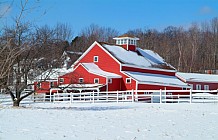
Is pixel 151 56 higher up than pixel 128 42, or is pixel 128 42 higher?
pixel 128 42

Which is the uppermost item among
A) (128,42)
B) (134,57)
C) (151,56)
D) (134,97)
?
(128,42)

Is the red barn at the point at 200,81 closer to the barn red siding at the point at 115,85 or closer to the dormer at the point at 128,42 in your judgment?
the dormer at the point at 128,42

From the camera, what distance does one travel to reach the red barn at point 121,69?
4144 centimetres

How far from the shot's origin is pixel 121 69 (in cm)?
4303

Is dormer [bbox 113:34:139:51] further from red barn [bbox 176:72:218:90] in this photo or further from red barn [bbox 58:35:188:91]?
red barn [bbox 176:72:218:90]

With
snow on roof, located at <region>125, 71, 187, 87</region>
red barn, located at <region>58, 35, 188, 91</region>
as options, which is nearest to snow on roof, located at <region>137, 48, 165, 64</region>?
red barn, located at <region>58, 35, 188, 91</region>

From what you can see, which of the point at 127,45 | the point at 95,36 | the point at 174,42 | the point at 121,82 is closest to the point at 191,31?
the point at 174,42

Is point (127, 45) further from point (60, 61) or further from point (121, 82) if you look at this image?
point (60, 61)

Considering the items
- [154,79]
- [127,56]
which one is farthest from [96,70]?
[154,79]

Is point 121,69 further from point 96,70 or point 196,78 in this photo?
point 196,78

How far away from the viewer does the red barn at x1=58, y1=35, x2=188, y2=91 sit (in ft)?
136

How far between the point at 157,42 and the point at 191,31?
846 centimetres

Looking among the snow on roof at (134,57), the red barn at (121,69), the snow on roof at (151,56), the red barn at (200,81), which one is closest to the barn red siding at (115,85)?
the red barn at (121,69)

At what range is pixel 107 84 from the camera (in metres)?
41.1
